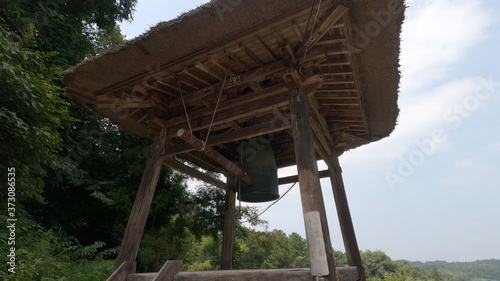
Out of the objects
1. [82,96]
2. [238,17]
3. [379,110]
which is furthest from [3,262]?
[379,110]

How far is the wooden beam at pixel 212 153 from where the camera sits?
313 centimetres

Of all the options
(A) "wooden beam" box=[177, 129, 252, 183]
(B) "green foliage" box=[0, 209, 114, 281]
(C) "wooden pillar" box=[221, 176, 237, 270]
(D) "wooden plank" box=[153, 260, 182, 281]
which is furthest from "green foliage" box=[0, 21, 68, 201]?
(C) "wooden pillar" box=[221, 176, 237, 270]

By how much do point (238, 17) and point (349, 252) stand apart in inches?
153

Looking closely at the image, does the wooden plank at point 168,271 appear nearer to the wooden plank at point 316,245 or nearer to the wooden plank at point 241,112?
the wooden plank at point 316,245

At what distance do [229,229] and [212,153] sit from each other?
210cm

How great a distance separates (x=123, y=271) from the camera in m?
3.21

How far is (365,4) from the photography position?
2.39 metres

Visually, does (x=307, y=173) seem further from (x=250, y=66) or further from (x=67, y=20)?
(x=67, y=20)

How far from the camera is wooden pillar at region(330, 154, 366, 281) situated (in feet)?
14.0

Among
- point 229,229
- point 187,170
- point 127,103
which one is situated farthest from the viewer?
point 229,229

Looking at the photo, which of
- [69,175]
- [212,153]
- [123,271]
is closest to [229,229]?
[212,153]

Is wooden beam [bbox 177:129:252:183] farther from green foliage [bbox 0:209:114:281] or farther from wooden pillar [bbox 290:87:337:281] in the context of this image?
green foliage [bbox 0:209:114:281]

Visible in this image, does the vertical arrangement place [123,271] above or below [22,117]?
below

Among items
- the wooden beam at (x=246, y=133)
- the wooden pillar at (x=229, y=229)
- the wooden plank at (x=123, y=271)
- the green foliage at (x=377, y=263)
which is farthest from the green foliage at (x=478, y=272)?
the wooden plank at (x=123, y=271)
